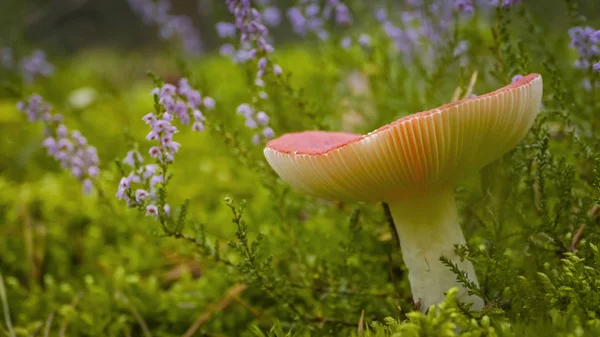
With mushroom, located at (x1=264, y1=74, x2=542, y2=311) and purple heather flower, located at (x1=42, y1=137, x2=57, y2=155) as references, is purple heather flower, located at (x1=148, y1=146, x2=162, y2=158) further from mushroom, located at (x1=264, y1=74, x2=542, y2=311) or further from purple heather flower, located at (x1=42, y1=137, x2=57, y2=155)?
purple heather flower, located at (x1=42, y1=137, x2=57, y2=155)

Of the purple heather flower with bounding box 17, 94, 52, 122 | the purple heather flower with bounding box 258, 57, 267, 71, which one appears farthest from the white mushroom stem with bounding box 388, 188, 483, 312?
the purple heather flower with bounding box 17, 94, 52, 122

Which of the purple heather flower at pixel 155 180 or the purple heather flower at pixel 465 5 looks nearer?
the purple heather flower at pixel 155 180

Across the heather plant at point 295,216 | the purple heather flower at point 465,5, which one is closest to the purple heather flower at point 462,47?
the heather plant at point 295,216

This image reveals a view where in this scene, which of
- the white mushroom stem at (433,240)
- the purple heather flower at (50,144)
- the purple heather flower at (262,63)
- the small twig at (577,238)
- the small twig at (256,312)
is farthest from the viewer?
the purple heather flower at (50,144)

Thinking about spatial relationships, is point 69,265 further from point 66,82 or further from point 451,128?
point 66,82

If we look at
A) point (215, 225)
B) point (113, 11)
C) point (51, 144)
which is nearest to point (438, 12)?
point (215, 225)

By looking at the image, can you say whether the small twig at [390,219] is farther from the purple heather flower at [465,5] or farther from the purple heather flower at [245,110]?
the purple heather flower at [465,5]

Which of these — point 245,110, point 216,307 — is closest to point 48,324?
point 216,307
